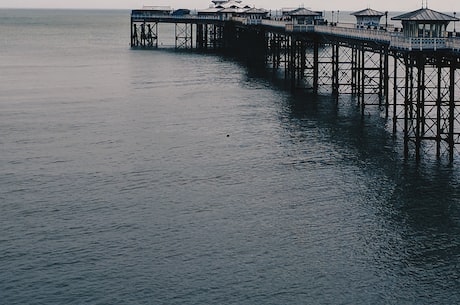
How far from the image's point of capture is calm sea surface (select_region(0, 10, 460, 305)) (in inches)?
1286

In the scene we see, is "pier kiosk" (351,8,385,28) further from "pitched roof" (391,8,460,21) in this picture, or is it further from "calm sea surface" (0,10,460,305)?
"pitched roof" (391,8,460,21)

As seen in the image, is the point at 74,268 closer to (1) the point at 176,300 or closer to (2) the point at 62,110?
(1) the point at 176,300

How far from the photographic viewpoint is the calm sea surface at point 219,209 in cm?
3266

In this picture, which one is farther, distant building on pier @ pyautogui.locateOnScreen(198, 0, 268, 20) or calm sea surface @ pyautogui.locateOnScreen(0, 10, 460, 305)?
distant building on pier @ pyautogui.locateOnScreen(198, 0, 268, 20)

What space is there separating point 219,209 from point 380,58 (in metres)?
39.2

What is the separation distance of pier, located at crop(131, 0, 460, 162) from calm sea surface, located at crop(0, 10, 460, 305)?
10.3 ft

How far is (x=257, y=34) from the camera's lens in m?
146

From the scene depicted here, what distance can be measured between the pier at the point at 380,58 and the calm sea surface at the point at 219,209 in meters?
3.13

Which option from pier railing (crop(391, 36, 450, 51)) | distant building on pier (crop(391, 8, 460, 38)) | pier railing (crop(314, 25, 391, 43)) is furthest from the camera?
pier railing (crop(314, 25, 391, 43))

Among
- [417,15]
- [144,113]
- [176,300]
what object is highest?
[417,15]

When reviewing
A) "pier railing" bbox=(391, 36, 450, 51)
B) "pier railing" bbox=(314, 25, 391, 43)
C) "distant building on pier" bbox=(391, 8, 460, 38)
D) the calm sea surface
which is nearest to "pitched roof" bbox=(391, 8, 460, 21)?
"distant building on pier" bbox=(391, 8, 460, 38)

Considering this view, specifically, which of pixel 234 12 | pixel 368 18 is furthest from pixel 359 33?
pixel 234 12

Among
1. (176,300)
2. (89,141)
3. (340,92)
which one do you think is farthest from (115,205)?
(340,92)

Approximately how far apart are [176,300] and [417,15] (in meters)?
31.8
